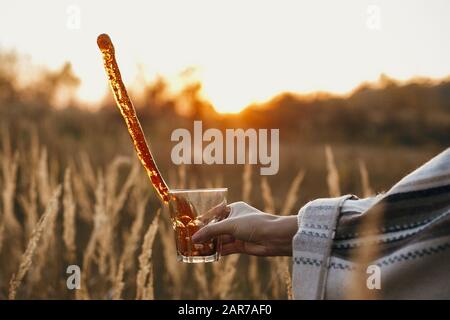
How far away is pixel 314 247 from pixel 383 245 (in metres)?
0.13

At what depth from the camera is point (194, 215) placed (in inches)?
69.6

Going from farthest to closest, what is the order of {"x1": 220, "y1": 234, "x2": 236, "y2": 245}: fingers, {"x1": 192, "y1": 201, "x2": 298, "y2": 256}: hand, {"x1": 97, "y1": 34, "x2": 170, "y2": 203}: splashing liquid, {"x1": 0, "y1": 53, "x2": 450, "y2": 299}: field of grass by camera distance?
{"x1": 0, "y1": 53, "x2": 450, "y2": 299}: field of grass, {"x1": 220, "y1": 234, "x2": 236, "y2": 245}: fingers, {"x1": 192, "y1": 201, "x2": 298, "y2": 256}: hand, {"x1": 97, "y1": 34, "x2": 170, "y2": 203}: splashing liquid

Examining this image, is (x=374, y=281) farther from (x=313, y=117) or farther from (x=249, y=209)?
(x=313, y=117)

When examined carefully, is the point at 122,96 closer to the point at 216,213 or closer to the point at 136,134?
the point at 136,134

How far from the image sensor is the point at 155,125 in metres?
19.1

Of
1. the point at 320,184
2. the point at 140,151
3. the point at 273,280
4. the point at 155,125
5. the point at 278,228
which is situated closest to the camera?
the point at 140,151

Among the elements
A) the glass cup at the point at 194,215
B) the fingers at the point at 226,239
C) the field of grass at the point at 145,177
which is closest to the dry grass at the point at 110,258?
the field of grass at the point at 145,177

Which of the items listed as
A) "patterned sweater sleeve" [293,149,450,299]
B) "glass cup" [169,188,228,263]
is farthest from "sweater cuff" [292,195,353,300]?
"glass cup" [169,188,228,263]

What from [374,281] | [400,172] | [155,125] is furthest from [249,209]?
[155,125]

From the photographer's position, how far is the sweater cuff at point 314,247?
140 centimetres

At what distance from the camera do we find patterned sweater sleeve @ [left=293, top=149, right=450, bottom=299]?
4.45 feet

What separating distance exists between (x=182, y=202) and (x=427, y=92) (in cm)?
3242

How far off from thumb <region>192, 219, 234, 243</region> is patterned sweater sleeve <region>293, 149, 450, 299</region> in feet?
0.91

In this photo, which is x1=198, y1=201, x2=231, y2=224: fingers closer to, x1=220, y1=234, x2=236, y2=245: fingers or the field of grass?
x1=220, y1=234, x2=236, y2=245: fingers
